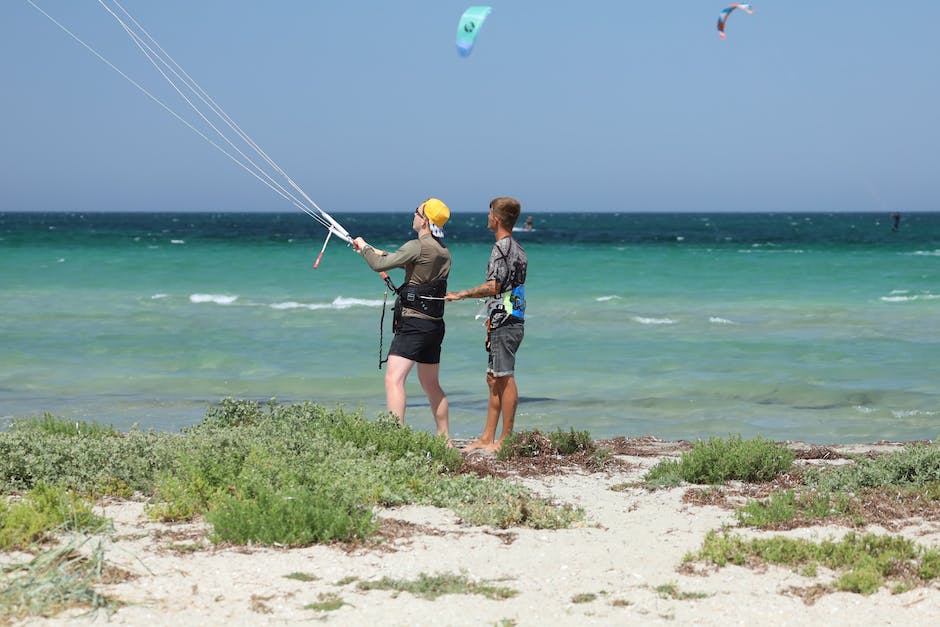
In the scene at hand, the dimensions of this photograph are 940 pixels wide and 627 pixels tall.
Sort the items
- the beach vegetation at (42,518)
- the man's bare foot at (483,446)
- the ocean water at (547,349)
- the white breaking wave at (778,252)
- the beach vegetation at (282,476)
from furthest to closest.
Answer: the white breaking wave at (778,252) < the ocean water at (547,349) < the man's bare foot at (483,446) < the beach vegetation at (282,476) < the beach vegetation at (42,518)

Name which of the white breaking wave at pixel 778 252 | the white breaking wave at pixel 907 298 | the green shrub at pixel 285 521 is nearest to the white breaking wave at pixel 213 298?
the white breaking wave at pixel 907 298

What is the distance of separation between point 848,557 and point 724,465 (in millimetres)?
2304

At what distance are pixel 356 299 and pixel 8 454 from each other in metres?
21.9

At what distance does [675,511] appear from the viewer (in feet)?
21.7

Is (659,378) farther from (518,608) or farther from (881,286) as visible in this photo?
(881,286)

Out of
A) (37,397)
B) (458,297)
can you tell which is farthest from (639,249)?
(458,297)

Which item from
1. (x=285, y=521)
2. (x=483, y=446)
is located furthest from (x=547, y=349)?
(x=285, y=521)

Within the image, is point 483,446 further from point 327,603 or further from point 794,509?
point 327,603

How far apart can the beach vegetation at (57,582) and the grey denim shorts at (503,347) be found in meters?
3.89

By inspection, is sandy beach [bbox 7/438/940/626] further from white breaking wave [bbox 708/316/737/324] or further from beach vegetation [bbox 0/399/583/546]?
white breaking wave [bbox 708/316/737/324]

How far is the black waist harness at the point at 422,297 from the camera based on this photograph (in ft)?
26.4

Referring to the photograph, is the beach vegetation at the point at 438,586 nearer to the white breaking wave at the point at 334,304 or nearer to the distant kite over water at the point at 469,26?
the distant kite over water at the point at 469,26

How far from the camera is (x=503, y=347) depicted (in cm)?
838

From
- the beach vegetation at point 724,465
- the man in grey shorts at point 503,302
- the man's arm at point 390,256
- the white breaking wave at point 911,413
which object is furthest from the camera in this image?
the white breaking wave at point 911,413
